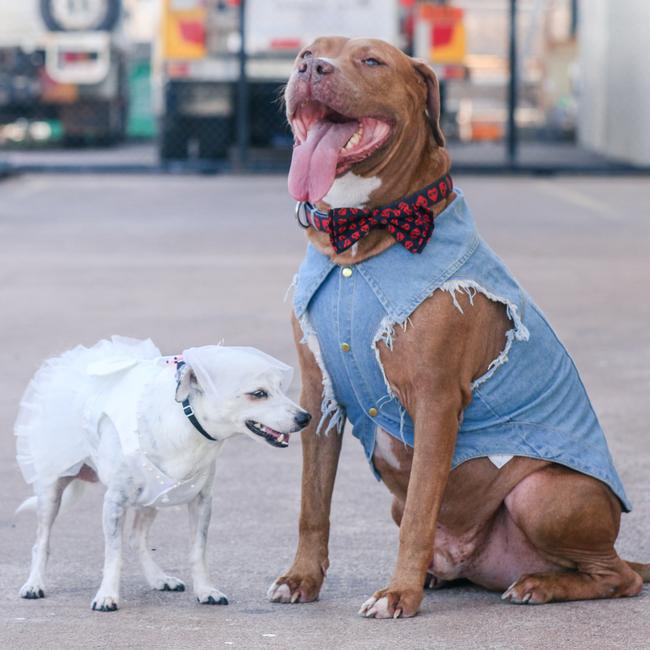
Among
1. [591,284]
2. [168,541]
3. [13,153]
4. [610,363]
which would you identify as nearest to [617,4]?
[13,153]

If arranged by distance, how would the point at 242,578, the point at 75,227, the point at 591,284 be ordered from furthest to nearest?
the point at 75,227 < the point at 591,284 < the point at 242,578

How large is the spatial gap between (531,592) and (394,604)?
0.37 meters

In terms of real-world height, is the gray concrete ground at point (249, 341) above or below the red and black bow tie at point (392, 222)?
below

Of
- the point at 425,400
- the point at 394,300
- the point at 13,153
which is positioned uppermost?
the point at 394,300

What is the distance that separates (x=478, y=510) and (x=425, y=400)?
0.37m

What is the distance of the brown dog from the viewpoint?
3.85m

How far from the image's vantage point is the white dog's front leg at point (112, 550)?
3.91 meters

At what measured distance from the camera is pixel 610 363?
752cm

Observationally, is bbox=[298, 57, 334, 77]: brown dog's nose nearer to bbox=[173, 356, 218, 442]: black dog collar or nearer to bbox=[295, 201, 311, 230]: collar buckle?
bbox=[295, 201, 311, 230]: collar buckle

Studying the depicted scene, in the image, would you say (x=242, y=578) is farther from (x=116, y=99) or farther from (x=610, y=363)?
(x=116, y=99)

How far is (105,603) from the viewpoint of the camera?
3.94m

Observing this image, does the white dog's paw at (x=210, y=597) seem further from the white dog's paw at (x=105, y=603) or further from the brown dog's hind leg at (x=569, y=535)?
the brown dog's hind leg at (x=569, y=535)

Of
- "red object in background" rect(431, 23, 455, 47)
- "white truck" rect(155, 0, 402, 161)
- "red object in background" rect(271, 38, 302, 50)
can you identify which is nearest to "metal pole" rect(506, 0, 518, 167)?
"red object in background" rect(431, 23, 455, 47)

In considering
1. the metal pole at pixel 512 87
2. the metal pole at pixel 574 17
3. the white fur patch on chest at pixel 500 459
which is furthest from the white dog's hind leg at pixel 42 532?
the metal pole at pixel 574 17
